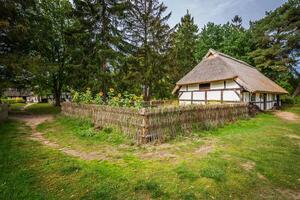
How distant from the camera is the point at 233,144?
23.7 feet

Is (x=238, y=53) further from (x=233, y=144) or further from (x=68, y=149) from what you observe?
(x=68, y=149)

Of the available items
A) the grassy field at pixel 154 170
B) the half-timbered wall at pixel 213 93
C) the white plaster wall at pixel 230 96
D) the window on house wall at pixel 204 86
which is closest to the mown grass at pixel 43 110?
the grassy field at pixel 154 170

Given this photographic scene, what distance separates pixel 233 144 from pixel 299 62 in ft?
92.6

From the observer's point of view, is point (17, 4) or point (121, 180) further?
point (17, 4)

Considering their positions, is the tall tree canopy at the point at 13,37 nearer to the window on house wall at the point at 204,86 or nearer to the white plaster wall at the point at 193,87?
the white plaster wall at the point at 193,87

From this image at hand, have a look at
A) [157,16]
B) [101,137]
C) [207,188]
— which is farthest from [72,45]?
[207,188]

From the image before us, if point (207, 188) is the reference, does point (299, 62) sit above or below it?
above

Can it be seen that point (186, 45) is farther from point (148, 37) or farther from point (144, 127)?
point (144, 127)

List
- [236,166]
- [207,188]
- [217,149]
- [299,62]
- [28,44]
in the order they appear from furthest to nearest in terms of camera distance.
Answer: [299,62] → [28,44] → [217,149] → [236,166] → [207,188]

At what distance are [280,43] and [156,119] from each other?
2800cm

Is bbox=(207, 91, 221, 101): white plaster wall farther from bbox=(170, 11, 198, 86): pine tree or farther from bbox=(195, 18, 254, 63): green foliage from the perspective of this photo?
bbox=(195, 18, 254, 63): green foliage

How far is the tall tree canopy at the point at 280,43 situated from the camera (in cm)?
2491

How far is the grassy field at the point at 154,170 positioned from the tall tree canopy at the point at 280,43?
23.6 metres

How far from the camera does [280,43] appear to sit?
26.7 meters
